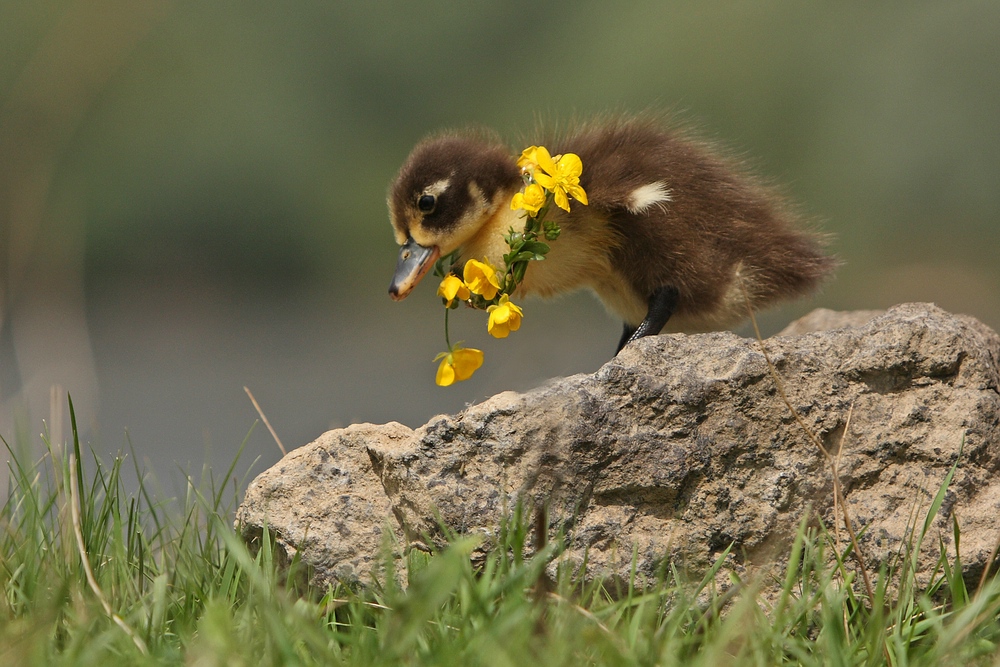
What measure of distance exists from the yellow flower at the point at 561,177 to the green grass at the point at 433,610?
2.11 ft

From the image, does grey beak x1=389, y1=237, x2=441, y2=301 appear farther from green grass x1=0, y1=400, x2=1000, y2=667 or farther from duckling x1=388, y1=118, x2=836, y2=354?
green grass x1=0, y1=400, x2=1000, y2=667

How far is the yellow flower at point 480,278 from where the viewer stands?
6.51 ft

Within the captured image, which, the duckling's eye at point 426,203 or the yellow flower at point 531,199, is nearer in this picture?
the yellow flower at point 531,199

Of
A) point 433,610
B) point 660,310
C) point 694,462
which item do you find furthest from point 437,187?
point 433,610

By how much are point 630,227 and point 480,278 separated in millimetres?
357

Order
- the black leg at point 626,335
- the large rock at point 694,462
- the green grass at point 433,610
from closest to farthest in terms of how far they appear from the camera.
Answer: the green grass at point 433,610
the large rock at point 694,462
the black leg at point 626,335

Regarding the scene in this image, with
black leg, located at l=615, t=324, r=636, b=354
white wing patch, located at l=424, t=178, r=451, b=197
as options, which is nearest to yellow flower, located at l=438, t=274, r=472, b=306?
white wing patch, located at l=424, t=178, r=451, b=197

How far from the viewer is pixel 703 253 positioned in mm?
2170

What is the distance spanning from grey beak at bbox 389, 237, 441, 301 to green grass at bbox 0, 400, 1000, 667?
1.86 feet

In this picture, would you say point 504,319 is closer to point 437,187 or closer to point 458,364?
point 458,364

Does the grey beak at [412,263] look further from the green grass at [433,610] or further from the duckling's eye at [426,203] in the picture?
the green grass at [433,610]

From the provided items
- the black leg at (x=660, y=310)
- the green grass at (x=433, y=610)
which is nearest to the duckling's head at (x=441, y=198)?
the black leg at (x=660, y=310)

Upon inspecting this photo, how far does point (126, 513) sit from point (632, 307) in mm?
1088

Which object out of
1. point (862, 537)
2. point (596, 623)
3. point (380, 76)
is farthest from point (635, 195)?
point (380, 76)
